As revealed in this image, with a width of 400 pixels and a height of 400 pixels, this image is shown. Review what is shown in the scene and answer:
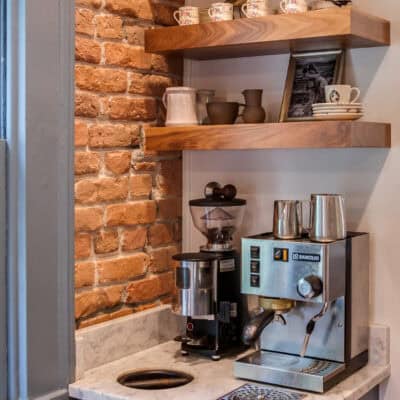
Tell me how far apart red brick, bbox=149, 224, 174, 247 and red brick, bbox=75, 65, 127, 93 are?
1.55ft

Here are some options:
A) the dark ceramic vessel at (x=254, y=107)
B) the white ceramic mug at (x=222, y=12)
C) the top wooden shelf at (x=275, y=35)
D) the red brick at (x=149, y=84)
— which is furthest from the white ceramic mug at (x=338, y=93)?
the red brick at (x=149, y=84)

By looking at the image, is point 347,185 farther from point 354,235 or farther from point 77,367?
point 77,367

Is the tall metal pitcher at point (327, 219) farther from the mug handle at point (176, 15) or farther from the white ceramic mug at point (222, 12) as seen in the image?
the mug handle at point (176, 15)

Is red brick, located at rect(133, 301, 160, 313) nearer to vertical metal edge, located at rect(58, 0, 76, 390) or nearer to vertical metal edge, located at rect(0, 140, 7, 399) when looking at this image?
vertical metal edge, located at rect(58, 0, 76, 390)

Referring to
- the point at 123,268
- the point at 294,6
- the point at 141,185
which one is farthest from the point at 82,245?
the point at 294,6

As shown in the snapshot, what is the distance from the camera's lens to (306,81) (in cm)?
223

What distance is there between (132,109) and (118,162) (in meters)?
0.18

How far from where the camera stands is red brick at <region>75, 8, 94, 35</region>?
80.7 inches

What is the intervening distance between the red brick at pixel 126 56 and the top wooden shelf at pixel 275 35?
0.04 m

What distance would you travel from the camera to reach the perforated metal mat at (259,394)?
6.17 feet

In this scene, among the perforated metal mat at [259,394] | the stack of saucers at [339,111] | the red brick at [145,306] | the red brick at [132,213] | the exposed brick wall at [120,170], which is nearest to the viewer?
the perforated metal mat at [259,394]

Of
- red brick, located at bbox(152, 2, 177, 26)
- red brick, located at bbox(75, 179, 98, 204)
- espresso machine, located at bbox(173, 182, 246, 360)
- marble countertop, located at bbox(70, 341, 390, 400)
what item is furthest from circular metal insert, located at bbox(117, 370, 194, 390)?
red brick, located at bbox(152, 2, 177, 26)

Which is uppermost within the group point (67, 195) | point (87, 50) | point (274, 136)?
point (87, 50)

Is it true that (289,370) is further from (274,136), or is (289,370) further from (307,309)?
(274,136)
